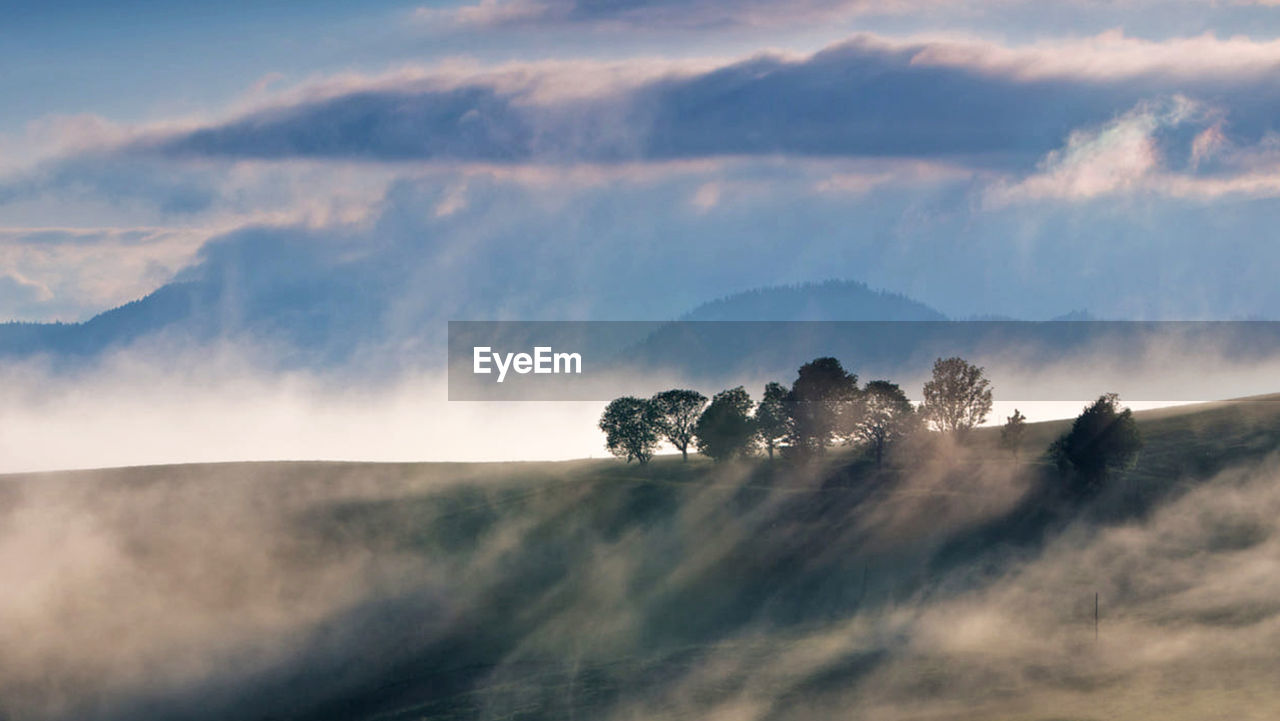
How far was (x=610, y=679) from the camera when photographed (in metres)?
120

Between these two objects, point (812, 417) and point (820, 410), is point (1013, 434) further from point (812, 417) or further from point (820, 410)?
point (812, 417)

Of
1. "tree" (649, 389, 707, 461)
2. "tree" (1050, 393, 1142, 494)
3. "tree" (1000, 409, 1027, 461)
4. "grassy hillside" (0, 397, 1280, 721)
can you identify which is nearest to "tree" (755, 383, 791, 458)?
"grassy hillside" (0, 397, 1280, 721)

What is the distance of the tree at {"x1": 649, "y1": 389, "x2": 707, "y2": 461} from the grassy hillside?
4.01 metres

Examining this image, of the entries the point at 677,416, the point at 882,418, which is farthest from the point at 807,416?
the point at 677,416

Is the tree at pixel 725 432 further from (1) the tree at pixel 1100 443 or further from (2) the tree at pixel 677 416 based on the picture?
(1) the tree at pixel 1100 443

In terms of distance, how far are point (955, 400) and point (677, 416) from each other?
35822mm

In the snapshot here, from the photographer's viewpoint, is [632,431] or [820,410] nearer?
[820,410]

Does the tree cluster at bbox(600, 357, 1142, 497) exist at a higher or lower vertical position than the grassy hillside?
higher

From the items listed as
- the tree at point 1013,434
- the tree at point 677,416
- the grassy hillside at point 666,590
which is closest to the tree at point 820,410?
the grassy hillside at point 666,590

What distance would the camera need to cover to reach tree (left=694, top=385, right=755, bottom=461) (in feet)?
588

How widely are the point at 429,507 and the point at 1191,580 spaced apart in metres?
88.9

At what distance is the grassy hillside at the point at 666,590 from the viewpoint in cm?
11231

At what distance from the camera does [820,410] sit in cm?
17662

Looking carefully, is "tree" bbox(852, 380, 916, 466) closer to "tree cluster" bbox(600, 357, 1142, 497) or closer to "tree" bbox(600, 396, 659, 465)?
"tree cluster" bbox(600, 357, 1142, 497)
